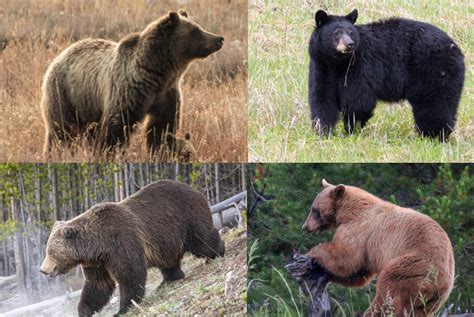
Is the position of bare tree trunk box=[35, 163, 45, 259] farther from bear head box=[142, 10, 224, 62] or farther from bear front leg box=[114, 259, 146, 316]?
bear head box=[142, 10, 224, 62]

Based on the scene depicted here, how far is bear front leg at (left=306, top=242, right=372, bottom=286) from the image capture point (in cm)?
627

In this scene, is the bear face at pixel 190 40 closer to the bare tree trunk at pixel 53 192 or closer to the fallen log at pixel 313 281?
the bare tree trunk at pixel 53 192

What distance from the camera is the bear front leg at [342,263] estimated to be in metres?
6.27

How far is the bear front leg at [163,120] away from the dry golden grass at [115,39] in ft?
0.37

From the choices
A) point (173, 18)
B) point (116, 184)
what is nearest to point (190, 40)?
point (173, 18)

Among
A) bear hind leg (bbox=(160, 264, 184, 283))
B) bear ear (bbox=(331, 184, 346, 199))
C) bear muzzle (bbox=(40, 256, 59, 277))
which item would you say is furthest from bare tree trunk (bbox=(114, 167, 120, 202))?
bear ear (bbox=(331, 184, 346, 199))

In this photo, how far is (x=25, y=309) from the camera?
26.0ft

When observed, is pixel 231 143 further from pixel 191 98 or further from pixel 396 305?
pixel 396 305

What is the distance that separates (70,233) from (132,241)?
487 mm

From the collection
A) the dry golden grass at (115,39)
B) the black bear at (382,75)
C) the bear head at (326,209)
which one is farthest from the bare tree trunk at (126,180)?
the bear head at (326,209)

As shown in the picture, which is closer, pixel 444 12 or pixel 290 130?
pixel 290 130

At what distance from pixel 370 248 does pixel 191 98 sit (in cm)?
406

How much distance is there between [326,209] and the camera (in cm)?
661

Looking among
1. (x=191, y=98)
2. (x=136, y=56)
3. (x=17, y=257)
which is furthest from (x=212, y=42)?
(x=17, y=257)
